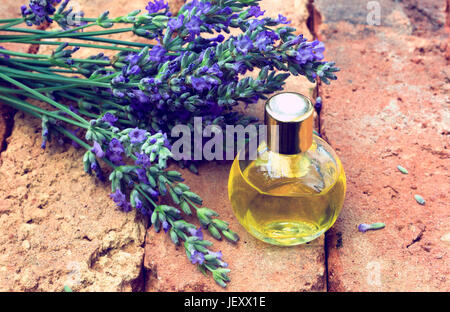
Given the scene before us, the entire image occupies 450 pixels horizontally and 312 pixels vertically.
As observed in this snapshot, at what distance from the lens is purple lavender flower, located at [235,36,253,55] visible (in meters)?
1.44

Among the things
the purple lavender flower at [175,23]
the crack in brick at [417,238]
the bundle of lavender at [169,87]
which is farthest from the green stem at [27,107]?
the crack in brick at [417,238]

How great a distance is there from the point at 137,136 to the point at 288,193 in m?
0.40

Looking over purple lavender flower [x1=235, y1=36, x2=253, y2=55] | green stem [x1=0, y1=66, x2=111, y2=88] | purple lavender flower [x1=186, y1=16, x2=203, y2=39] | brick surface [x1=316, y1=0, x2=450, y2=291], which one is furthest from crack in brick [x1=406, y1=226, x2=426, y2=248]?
green stem [x1=0, y1=66, x2=111, y2=88]

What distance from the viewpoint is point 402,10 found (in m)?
2.22

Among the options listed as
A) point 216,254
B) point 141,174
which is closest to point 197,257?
point 216,254

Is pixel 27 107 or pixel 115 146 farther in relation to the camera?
pixel 27 107

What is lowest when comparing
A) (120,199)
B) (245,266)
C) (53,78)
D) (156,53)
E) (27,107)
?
(245,266)

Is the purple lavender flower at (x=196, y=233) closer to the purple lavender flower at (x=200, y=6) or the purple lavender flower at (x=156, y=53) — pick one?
the purple lavender flower at (x=156, y=53)

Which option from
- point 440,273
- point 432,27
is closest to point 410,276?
point 440,273

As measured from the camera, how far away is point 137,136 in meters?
1.46

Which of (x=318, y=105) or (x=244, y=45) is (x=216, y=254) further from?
(x=318, y=105)

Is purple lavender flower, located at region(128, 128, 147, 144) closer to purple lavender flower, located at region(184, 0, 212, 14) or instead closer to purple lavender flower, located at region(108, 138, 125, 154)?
purple lavender flower, located at region(108, 138, 125, 154)

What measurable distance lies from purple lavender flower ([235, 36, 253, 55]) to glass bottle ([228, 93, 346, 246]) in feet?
0.80
